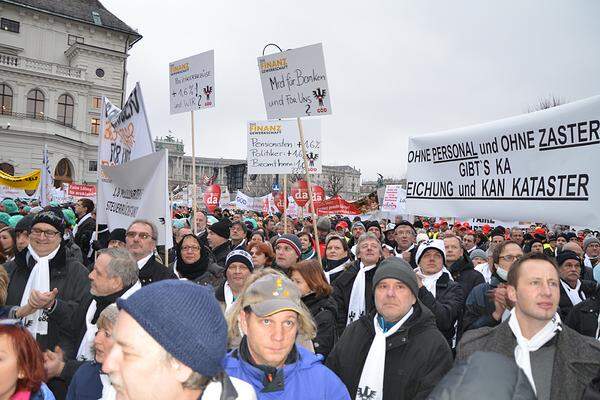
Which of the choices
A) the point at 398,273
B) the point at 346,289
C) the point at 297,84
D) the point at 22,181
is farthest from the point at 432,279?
the point at 22,181

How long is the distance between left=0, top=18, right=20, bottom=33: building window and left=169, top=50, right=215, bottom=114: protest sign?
51275mm

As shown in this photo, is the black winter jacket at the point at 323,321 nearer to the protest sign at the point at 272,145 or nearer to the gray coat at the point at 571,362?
the gray coat at the point at 571,362

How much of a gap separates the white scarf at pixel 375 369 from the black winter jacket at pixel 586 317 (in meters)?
2.06

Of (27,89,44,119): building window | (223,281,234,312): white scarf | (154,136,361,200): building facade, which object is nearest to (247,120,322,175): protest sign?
(223,281,234,312): white scarf

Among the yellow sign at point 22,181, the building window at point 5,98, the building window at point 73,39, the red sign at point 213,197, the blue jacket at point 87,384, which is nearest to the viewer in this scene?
the blue jacket at point 87,384

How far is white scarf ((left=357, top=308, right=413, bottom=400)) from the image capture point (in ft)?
10.2

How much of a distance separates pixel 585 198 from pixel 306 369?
2520 millimetres

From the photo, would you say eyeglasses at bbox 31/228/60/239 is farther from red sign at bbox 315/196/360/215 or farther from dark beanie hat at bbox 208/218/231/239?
red sign at bbox 315/196/360/215

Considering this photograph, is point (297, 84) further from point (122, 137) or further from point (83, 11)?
point (83, 11)

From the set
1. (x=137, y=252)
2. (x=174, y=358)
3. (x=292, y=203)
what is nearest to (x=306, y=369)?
(x=174, y=358)

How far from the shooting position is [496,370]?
1.35 metres

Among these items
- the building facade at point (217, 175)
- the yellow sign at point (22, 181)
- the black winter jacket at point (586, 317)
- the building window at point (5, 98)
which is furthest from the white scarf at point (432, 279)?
the building facade at point (217, 175)

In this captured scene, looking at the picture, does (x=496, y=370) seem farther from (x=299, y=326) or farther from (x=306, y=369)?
(x=299, y=326)

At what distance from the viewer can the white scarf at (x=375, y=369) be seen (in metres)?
3.12
